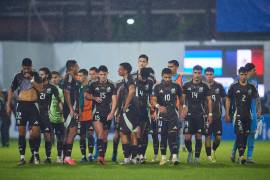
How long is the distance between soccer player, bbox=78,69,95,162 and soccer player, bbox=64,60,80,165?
1.53 feet

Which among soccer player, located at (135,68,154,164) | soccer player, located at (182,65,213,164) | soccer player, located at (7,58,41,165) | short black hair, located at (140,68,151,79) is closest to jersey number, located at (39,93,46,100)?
soccer player, located at (7,58,41,165)

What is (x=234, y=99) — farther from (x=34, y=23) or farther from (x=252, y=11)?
(x=34, y=23)

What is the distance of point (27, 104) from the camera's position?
65.0 feet

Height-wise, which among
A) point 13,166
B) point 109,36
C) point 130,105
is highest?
point 109,36

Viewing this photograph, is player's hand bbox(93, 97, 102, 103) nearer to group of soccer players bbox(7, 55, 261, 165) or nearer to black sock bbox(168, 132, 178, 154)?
group of soccer players bbox(7, 55, 261, 165)

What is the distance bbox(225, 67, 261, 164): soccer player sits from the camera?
2025cm

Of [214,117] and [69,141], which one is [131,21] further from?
[69,141]

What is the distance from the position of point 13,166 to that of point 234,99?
5.81 meters

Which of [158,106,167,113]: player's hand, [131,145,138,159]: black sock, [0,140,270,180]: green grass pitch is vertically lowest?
[0,140,270,180]: green grass pitch

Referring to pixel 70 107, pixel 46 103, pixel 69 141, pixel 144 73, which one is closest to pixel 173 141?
pixel 144 73

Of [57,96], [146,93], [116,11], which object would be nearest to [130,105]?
[146,93]

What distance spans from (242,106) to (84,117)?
4163 millimetres

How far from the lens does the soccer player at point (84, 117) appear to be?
2102 cm

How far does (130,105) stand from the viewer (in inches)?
787
